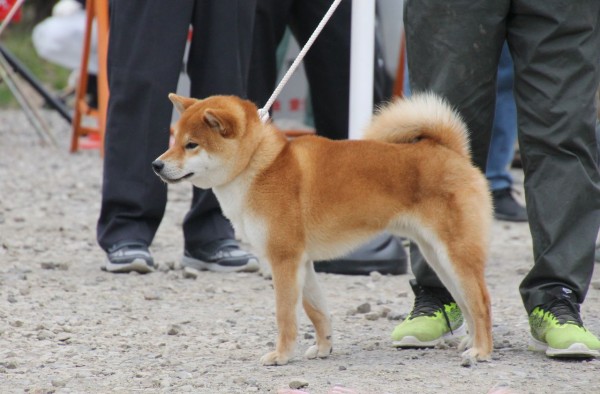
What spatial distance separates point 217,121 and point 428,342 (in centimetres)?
103

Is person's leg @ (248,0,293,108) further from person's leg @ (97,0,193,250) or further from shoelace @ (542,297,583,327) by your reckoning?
shoelace @ (542,297,583,327)

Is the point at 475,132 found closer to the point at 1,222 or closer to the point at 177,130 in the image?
the point at 177,130

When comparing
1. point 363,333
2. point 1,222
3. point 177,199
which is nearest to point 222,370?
point 363,333

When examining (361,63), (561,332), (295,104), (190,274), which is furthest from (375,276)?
(295,104)

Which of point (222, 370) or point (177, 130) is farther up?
point (177, 130)

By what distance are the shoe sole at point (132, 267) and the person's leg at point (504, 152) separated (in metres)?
2.57

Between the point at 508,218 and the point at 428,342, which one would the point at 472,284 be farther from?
the point at 508,218

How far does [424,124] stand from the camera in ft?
10.9

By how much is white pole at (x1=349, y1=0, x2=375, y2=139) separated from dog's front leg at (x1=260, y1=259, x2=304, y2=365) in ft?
5.70

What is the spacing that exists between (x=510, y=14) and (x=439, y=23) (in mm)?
231

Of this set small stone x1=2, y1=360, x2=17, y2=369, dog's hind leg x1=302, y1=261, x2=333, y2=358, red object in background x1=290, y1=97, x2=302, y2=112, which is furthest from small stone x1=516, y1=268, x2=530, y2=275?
red object in background x1=290, y1=97, x2=302, y2=112

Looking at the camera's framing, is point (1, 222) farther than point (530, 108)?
Yes

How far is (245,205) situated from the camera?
327 centimetres

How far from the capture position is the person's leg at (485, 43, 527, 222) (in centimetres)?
658
